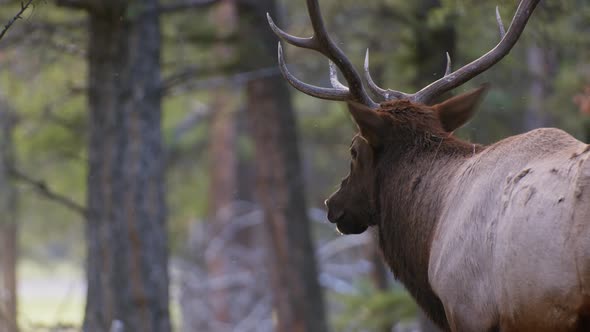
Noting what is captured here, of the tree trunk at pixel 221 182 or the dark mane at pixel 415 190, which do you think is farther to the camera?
the tree trunk at pixel 221 182

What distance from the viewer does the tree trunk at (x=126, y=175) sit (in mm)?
9039

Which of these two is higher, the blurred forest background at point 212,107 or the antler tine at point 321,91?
the antler tine at point 321,91

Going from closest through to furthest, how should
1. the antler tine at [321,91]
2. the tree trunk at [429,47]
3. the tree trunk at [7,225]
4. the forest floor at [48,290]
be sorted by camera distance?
the antler tine at [321,91], the tree trunk at [429,47], the tree trunk at [7,225], the forest floor at [48,290]

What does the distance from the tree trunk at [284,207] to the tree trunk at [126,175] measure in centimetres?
288

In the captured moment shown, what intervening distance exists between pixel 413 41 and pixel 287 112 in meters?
2.85

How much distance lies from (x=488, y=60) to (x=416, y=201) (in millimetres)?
1184

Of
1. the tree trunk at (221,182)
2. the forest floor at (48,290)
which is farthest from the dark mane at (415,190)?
the forest floor at (48,290)

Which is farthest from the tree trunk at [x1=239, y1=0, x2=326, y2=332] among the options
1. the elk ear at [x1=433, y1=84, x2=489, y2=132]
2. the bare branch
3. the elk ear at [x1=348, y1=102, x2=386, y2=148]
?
the elk ear at [x1=348, y1=102, x2=386, y2=148]

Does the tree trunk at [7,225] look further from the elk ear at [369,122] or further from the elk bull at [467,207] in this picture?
the elk ear at [369,122]

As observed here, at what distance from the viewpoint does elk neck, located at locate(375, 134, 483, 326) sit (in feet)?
17.4

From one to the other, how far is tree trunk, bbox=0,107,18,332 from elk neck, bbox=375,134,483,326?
7.33 meters

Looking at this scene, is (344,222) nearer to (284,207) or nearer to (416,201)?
(416,201)

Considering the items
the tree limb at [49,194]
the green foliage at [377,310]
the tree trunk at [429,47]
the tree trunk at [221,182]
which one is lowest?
the tree trunk at [221,182]

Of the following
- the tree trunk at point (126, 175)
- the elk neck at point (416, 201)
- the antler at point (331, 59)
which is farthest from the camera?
the tree trunk at point (126, 175)
